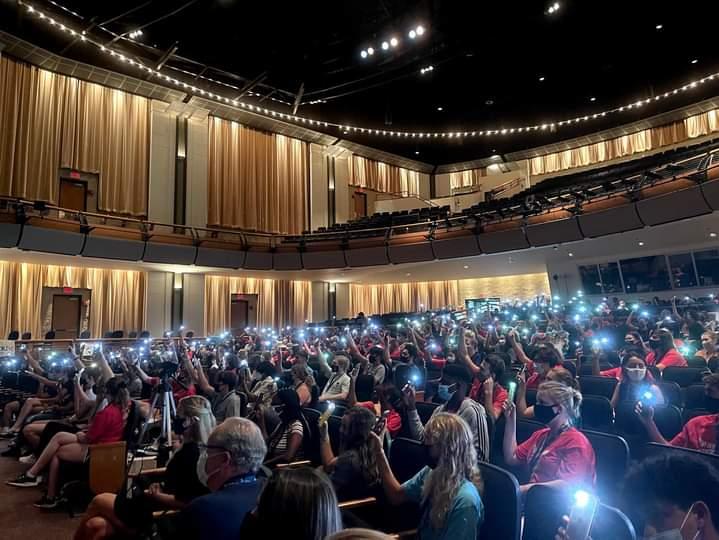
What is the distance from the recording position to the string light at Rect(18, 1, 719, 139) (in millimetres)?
11859

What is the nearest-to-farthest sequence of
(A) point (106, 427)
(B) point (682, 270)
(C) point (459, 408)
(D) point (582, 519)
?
(D) point (582, 519) < (C) point (459, 408) < (A) point (106, 427) < (B) point (682, 270)

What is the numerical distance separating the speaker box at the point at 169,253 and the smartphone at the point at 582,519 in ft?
45.1

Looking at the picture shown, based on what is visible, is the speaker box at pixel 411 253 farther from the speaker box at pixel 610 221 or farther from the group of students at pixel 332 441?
the group of students at pixel 332 441

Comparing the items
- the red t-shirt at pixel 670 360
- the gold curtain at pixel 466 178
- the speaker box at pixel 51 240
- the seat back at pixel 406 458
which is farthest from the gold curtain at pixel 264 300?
the seat back at pixel 406 458

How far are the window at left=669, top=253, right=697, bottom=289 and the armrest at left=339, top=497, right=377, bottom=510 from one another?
12.9 meters

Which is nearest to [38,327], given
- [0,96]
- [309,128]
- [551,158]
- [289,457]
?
[0,96]

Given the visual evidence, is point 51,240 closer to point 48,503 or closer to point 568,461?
point 48,503

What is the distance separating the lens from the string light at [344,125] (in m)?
11.9

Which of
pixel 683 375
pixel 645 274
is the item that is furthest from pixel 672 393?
pixel 645 274

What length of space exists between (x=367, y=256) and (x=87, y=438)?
11.6 metres

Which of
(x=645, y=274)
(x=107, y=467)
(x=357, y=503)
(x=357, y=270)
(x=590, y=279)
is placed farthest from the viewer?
→ (x=357, y=270)

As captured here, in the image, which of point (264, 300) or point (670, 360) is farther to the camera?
point (264, 300)

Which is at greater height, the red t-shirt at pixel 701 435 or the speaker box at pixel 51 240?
the speaker box at pixel 51 240

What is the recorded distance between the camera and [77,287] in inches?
583
